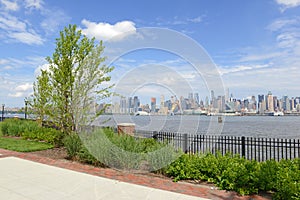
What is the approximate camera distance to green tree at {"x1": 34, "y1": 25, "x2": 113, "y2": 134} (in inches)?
418

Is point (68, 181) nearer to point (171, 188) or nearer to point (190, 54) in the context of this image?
point (171, 188)

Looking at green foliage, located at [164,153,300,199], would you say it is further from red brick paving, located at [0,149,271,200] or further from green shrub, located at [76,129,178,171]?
green shrub, located at [76,129,178,171]

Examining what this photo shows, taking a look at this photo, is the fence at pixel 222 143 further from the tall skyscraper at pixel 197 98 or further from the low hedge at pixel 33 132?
the low hedge at pixel 33 132

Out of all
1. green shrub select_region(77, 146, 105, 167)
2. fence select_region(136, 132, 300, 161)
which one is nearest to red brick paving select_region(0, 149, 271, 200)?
green shrub select_region(77, 146, 105, 167)

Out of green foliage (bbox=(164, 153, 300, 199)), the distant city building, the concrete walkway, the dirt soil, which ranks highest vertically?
the distant city building

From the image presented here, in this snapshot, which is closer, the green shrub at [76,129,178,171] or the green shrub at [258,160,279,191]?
the green shrub at [258,160,279,191]

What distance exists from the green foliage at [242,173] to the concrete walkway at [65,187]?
3.88ft

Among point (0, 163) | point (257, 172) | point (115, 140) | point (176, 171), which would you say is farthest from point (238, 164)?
point (0, 163)

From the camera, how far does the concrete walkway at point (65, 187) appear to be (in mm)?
4703

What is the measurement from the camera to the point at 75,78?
1074cm

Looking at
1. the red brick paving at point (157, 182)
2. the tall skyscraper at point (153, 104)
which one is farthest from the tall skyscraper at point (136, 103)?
the red brick paving at point (157, 182)

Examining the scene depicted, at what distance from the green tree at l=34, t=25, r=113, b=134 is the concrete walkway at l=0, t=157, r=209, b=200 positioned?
4.20 metres

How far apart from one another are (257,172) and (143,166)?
3.12 meters

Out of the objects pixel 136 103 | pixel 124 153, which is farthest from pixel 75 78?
pixel 124 153
